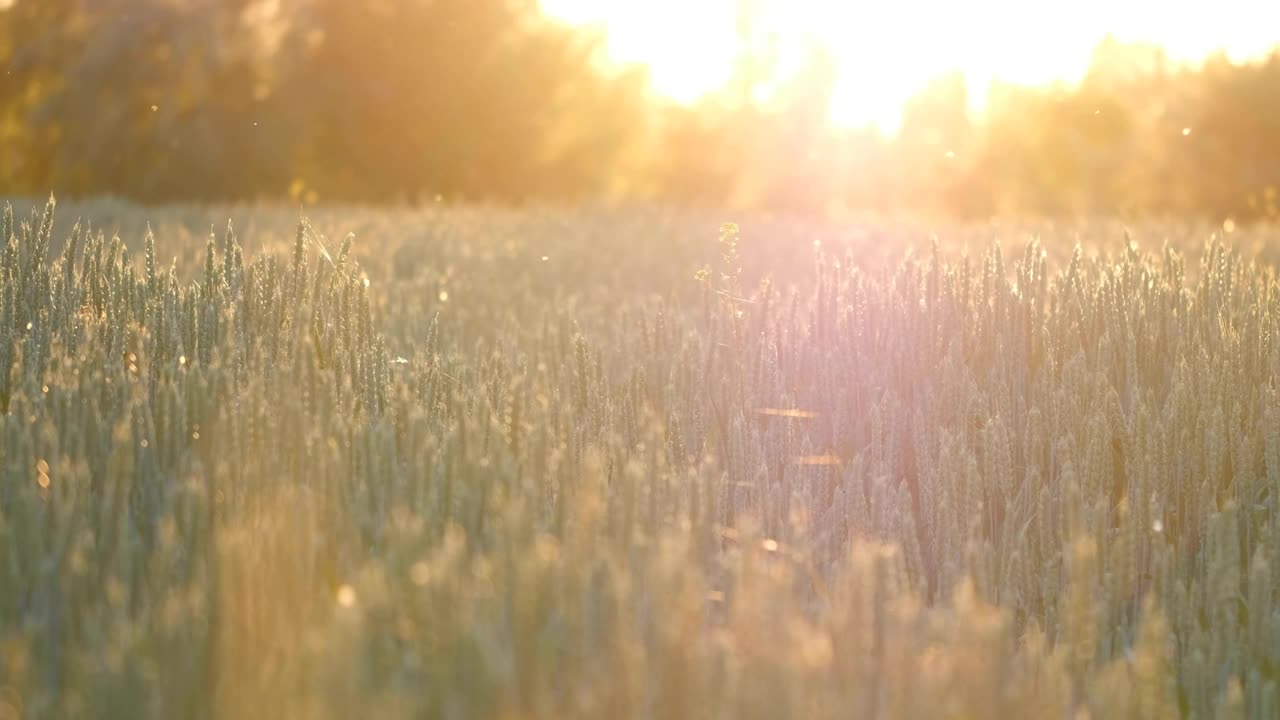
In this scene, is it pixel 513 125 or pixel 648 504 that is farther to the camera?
pixel 513 125

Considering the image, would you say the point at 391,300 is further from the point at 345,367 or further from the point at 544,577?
the point at 544,577

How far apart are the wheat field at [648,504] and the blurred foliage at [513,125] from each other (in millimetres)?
12779

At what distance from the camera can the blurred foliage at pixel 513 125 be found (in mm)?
18266

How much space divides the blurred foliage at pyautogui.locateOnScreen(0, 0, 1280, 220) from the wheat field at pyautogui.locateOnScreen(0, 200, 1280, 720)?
12.8m

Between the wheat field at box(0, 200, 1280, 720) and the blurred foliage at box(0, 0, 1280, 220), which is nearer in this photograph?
the wheat field at box(0, 200, 1280, 720)

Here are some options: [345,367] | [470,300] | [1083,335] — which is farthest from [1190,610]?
[470,300]

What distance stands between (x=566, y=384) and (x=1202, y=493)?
4.90ft

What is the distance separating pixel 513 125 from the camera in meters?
22.1

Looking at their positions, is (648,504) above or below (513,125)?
below

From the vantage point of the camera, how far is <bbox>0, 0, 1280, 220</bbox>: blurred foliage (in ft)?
59.9

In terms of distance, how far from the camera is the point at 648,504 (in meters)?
1.92

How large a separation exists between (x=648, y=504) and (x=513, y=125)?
68.3ft

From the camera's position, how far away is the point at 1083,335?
11.1ft

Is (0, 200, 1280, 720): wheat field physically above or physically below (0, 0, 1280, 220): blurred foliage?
below
